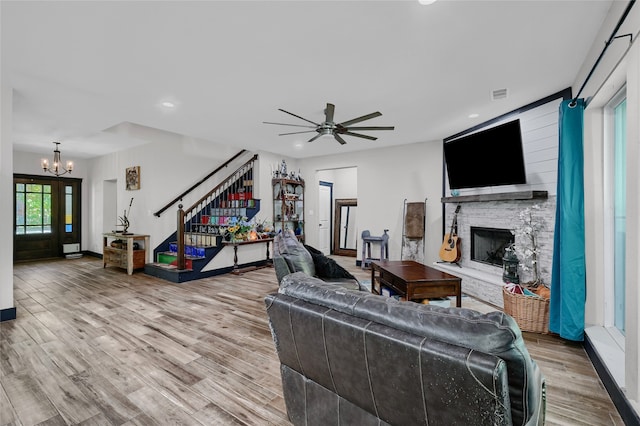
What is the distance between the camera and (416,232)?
570 cm

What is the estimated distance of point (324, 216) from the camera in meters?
7.92

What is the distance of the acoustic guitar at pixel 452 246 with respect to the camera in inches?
193

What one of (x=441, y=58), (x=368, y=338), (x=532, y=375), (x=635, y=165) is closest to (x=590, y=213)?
(x=635, y=165)

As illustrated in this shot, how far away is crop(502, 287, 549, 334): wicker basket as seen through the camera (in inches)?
119

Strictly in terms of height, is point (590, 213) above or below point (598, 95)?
below

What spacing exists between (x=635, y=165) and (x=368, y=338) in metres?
1.86

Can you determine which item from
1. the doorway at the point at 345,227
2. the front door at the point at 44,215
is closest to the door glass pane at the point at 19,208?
the front door at the point at 44,215

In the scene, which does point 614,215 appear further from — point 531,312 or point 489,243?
point 489,243

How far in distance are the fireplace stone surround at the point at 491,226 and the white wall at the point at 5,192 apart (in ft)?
18.9

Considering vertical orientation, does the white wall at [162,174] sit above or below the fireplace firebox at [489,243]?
above

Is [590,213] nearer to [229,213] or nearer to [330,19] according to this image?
[330,19]

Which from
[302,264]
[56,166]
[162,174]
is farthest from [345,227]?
[56,166]

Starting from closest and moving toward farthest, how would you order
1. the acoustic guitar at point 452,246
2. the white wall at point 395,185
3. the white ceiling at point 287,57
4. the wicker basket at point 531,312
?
1. the white ceiling at point 287,57
2. the wicker basket at point 531,312
3. the acoustic guitar at point 452,246
4. the white wall at point 395,185

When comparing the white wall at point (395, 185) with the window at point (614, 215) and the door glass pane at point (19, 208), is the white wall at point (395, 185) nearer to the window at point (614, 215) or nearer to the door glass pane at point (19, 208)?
the window at point (614, 215)
